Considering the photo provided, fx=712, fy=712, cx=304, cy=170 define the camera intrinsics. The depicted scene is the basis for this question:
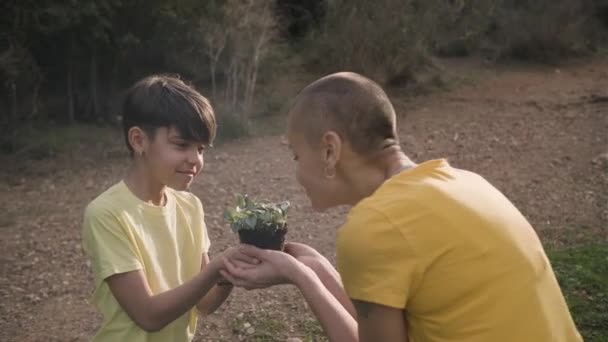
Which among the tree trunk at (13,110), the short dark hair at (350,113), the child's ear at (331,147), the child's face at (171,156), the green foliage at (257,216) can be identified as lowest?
the tree trunk at (13,110)

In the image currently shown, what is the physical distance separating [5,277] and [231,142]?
347 cm

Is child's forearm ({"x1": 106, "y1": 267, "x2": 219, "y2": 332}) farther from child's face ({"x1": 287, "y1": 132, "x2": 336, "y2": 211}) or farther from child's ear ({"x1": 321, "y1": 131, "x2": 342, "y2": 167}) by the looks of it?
child's ear ({"x1": 321, "y1": 131, "x2": 342, "y2": 167})

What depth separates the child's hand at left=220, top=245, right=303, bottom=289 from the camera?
229cm

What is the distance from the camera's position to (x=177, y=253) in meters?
2.56

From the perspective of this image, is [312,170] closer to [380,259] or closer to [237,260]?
[380,259]

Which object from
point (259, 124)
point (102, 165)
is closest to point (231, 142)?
point (259, 124)

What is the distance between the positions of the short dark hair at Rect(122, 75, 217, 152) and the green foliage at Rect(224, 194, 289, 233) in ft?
0.89

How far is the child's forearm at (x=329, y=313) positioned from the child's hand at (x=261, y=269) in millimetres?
87

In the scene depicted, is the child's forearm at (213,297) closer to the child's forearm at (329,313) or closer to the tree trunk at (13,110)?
the child's forearm at (329,313)

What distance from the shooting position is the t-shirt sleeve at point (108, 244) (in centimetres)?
230

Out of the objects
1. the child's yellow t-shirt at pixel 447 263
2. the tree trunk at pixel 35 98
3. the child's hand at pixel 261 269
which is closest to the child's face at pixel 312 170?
the child's yellow t-shirt at pixel 447 263

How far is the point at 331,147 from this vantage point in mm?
1894

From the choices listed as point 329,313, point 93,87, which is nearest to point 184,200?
point 329,313

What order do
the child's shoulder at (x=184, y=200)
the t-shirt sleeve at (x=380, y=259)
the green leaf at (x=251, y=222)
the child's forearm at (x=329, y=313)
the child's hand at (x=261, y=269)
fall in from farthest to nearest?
the child's shoulder at (x=184, y=200) → the green leaf at (x=251, y=222) → the child's hand at (x=261, y=269) → the child's forearm at (x=329, y=313) → the t-shirt sleeve at (x=380, y=259)
